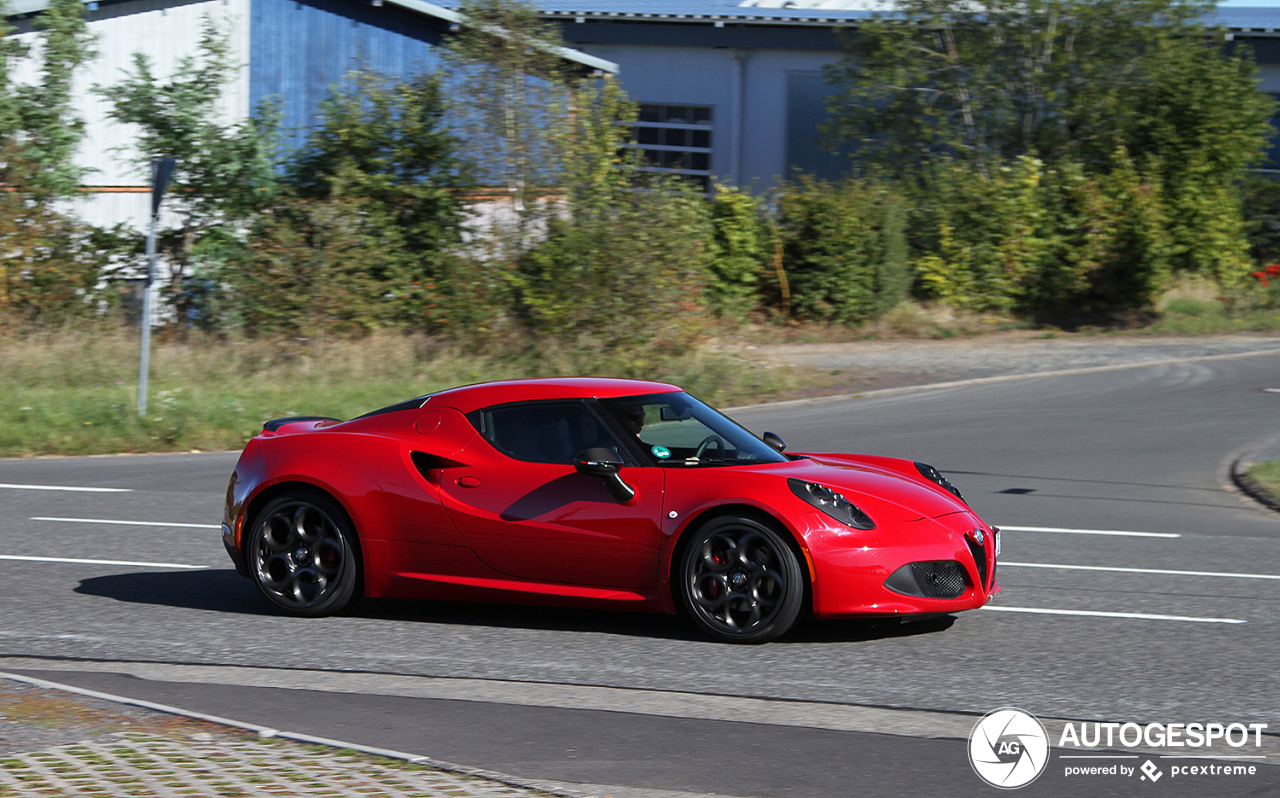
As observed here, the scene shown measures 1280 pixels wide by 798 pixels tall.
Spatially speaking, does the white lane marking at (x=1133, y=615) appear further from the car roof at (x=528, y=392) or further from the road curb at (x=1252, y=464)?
the road curb at (x=1252, y=464)

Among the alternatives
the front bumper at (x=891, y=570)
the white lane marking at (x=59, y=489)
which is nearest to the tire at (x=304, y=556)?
the front bumper at (x=891, y=570)

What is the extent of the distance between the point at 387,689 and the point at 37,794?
1.87 meters

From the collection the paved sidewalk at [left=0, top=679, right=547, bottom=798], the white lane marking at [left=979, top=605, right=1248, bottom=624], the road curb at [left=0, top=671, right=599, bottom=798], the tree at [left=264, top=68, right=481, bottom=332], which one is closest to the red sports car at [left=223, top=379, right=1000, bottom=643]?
the white lane marking at [left=979, top=605, right=1248, bottom=624]

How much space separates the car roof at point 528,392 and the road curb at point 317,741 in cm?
232

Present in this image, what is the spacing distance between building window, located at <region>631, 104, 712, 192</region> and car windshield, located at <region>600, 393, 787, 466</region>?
29678mm

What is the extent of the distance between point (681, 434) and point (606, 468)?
0.50 m

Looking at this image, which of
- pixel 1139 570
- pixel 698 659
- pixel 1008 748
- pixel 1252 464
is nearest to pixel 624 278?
pixel 1252 464

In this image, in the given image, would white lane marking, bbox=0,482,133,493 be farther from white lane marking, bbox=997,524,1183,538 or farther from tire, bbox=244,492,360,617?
white lane marking, bbox=997,524,1183,538

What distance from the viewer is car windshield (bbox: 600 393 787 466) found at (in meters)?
6.80

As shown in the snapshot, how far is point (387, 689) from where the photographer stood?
226 inches

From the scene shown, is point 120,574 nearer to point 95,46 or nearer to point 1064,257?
point 95,46

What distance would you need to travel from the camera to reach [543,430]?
6.98 meters

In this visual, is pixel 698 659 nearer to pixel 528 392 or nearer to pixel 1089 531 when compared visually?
pixel 528 392

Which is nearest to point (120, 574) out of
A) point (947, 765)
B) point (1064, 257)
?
point (947, 765)
